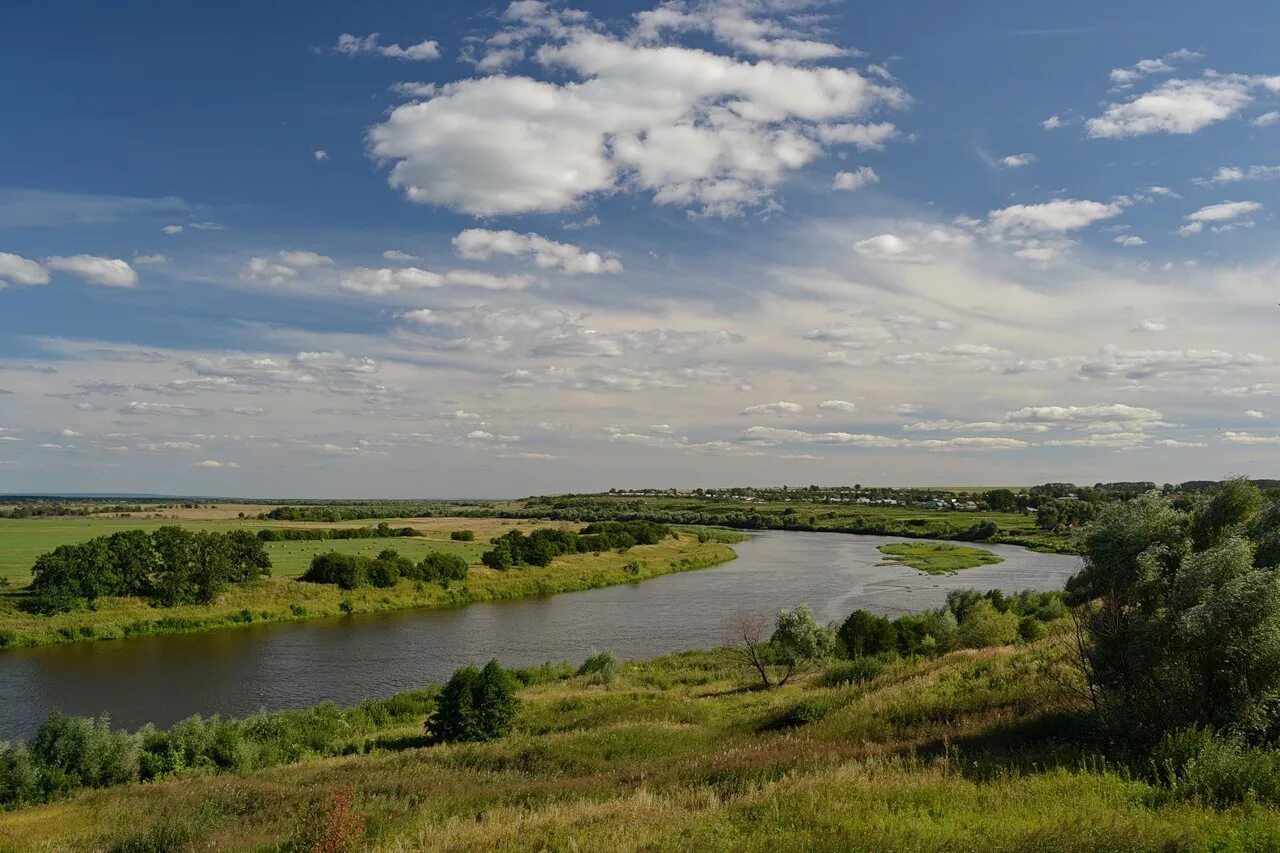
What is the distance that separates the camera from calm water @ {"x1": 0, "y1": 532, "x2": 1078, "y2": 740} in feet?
111

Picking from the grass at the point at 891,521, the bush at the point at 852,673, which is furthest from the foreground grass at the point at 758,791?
the grass at the point at 891,521

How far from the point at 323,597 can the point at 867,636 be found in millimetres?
41035

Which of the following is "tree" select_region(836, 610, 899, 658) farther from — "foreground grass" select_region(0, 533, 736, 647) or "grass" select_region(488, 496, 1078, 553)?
"grass" select_region(488, 496, 1078, 553)

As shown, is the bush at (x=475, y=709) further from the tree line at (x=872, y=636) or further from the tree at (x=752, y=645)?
the tree at (x=752, y=645)

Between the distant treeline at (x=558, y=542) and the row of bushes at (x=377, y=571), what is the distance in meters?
7.16

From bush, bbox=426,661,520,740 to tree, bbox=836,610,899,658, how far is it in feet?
62.3

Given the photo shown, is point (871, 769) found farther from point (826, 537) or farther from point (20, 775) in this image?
point (826, 537)

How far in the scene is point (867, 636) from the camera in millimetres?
38250

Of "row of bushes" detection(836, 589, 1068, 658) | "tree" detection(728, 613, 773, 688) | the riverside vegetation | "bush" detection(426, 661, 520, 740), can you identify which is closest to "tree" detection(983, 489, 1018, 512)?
"row of bushes" detection(836, 589, 1068, 658)

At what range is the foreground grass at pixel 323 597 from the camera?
4584cm

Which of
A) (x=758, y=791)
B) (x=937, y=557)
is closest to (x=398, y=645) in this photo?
(x=758, y=791)

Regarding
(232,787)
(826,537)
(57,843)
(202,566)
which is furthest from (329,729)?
(826,537)

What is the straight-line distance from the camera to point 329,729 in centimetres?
2716

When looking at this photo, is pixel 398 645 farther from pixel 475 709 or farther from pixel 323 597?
pixel 475 709
